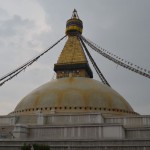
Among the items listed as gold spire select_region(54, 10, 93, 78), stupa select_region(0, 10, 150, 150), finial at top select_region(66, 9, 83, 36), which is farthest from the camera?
finial at top select_region(66, 9, 83, 36)

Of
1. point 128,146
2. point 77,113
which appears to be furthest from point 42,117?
point 128,146

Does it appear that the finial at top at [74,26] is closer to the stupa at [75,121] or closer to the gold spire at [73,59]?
the gold spire at [73,59]

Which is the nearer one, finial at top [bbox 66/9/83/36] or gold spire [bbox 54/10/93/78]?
gold spire [bbox 54/10/93/78]

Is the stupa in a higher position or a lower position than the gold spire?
lower

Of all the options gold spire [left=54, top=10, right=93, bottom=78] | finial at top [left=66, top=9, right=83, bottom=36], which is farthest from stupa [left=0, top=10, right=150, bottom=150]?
finial at top [left=66, top=9, right=83, bottom=36]

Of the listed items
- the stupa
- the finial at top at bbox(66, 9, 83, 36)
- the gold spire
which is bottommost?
the stupa

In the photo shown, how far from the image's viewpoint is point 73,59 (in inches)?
1089

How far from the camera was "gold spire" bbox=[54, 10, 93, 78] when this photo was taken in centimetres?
2692

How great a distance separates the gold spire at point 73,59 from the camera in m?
26.9

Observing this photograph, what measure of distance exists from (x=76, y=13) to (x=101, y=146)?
63.3 feet

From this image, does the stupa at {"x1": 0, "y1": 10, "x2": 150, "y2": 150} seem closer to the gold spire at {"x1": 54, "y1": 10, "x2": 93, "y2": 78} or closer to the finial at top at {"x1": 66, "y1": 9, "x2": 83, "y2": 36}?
the gold spire at {"x1": 54, "y1": 10, "x2": 93, "y2": 78}

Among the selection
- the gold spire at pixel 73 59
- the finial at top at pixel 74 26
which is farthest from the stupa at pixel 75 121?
the finial at top at pixel 74 26

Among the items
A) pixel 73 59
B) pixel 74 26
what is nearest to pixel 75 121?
pixel 73 59

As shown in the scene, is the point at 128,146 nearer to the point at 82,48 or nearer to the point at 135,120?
the point at 135,120
